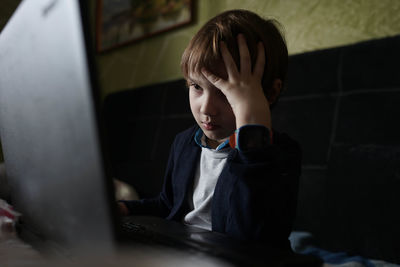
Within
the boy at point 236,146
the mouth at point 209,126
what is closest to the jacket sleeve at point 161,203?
the boy at point 236,146

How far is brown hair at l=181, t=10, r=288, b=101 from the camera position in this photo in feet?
2.22

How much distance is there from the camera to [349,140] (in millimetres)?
1026

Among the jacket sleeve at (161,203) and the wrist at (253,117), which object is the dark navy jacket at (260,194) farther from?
the jacket sleeve at (161,203)

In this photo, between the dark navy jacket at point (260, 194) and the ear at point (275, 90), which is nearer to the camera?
the dark navy jacket at point (260, 194)

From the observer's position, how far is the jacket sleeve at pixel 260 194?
1.75 feet

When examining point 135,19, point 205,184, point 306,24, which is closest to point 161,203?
point 205,184

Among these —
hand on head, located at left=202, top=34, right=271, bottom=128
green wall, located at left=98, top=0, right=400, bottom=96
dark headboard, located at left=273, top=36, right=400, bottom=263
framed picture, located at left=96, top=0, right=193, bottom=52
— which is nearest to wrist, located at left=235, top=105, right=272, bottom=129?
hand on head, located at left=202, top=34, right=271, bottom=128

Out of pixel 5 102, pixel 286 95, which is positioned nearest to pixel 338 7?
pixel 286 95

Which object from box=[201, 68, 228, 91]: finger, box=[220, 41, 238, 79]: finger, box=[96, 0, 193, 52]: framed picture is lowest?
box=[201, 68, 228, 91]: finger

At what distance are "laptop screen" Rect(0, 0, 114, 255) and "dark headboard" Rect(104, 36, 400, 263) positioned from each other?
852mm

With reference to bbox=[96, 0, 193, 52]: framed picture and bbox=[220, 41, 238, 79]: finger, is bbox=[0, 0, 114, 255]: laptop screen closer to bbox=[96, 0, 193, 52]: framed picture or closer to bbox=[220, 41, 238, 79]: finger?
bbox=[220, 41, 238, 79]: finger

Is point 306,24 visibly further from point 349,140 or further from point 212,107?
point 212,107

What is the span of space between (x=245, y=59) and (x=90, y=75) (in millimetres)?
421

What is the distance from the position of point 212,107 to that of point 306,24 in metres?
0.86
